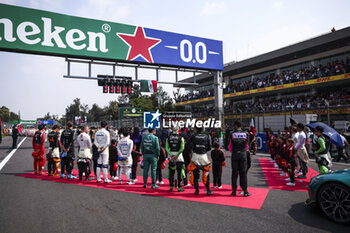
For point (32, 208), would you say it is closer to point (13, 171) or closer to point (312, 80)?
point (13, 171)

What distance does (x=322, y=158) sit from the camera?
6.10 meters

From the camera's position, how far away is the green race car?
150 inches

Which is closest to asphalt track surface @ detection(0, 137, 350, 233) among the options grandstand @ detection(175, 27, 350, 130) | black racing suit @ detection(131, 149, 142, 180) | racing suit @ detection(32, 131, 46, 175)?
black racing suit @ detection(131, 149, 142, 180)

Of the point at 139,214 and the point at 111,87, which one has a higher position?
the point at 111,87

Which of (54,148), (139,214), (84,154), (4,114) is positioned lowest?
(139,214)

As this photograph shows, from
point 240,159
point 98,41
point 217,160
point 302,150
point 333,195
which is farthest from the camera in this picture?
point 98,41

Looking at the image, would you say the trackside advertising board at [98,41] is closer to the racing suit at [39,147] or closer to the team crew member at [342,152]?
the racing suit at [39,147]

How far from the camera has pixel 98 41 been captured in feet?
52.5

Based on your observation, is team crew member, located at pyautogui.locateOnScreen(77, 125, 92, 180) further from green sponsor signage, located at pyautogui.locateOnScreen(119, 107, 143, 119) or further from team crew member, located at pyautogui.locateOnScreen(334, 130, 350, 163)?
green sponsor signage, located at pyautogui.locateOnScreen(119, 107, 143, 119)

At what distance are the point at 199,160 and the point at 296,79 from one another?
84.8 feet

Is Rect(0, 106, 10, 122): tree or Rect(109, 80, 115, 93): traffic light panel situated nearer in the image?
Rect(109, 80, 115, 93): traffic light panel

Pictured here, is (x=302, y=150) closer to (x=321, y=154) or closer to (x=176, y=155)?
(x=321, y=154)

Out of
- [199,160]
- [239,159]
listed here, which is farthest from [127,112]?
[239,159]

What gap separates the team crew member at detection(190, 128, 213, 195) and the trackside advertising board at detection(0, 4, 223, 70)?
1250 cm
